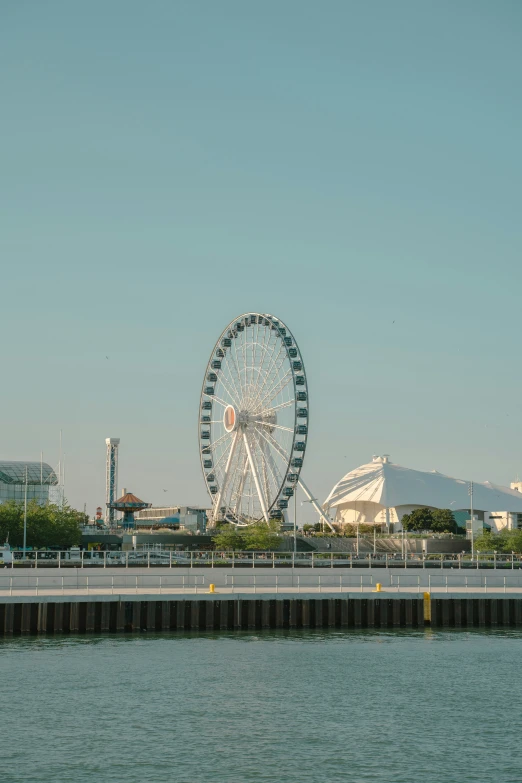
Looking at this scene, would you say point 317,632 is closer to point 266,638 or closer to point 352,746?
point 266,638

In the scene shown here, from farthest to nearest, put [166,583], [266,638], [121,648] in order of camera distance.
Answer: [166,583] < [266,638] < [121,648]

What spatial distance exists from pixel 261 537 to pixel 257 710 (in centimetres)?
10270

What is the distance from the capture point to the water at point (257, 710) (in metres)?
35.8

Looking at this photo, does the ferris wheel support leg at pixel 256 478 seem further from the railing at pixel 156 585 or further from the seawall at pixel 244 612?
the seawall at pixel 244 612

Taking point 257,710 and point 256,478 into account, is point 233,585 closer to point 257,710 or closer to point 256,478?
point 257,710

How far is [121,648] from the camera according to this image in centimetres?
5816

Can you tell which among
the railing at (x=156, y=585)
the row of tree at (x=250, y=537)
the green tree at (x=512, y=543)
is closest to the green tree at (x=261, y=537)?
the row of tree at (x=250, y=537)

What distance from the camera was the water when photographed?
35.8 m

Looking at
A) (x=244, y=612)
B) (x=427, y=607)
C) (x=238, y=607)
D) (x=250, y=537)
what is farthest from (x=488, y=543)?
(x=238, y=607)

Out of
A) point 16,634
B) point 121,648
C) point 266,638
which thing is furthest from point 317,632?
point 16,634

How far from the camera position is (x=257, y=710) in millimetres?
43656

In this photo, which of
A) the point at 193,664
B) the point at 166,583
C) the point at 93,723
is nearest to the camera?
the point at 93,723

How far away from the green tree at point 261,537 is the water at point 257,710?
84087 mm

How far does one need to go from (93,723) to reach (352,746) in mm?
10010
